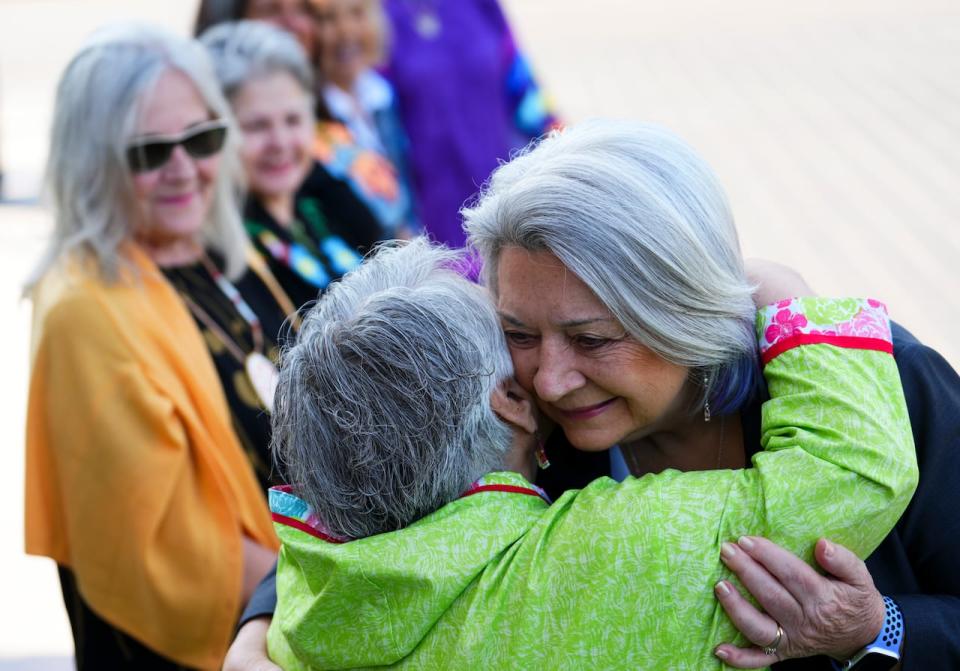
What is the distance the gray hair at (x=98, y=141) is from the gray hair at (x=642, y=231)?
5.15 feet

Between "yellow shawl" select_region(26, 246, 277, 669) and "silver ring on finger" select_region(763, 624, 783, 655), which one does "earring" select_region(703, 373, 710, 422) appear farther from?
"yellow shawl" select_region(26, 246, 277, 669)

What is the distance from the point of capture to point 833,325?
6.14 ft

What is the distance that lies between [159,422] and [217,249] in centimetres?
80

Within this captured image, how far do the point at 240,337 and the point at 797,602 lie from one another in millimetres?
2042

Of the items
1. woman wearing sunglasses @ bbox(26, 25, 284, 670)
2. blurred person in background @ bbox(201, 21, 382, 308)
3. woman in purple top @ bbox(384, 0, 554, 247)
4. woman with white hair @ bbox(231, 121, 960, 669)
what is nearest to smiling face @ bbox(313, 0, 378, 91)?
woman in purple top @ bbox(384, 0, 554, 247)

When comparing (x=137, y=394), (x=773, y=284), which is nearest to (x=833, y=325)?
(x=773, y=284)

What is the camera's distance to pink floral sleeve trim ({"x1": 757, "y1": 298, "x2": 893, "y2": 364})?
186cm

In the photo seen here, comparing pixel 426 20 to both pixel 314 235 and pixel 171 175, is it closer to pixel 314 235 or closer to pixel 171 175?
pixel 314 235

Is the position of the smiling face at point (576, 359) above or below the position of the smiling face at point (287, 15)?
below

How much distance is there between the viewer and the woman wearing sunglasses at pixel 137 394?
9.63 ft

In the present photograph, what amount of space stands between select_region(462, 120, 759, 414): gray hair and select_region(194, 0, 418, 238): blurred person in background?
2527mm

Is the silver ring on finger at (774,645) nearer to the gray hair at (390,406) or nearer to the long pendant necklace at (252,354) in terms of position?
the gray hair at (390,406)

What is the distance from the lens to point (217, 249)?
357cm

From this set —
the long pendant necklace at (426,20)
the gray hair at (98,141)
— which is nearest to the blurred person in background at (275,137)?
the gray hair at (98,141)
